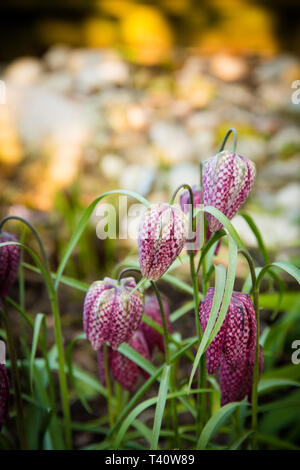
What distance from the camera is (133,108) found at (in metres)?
2.96

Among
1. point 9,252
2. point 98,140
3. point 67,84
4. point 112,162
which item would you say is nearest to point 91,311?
point 9,252

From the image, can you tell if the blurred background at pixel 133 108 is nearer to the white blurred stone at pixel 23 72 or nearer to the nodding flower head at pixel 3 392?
the white blurred stone at pixel 23 72

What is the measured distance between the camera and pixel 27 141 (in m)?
2.77

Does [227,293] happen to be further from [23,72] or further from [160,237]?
[23,72]

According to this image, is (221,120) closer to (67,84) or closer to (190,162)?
(190,162)

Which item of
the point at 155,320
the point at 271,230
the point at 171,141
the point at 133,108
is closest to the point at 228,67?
the point at 133,108

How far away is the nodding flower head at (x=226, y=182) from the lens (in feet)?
2.38

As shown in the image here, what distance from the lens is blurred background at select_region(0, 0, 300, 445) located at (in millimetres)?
2145

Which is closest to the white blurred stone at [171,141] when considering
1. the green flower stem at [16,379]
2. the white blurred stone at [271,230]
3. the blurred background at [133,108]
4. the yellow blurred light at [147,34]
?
the blurred background at [133,108]

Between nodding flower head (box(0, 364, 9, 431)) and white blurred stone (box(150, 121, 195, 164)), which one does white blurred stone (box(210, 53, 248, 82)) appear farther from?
nodding flower head (box(0, 364, 9, 431))

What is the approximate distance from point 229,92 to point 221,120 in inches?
13.4

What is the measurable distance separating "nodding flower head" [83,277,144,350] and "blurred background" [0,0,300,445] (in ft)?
3.09

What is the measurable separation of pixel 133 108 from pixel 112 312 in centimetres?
232

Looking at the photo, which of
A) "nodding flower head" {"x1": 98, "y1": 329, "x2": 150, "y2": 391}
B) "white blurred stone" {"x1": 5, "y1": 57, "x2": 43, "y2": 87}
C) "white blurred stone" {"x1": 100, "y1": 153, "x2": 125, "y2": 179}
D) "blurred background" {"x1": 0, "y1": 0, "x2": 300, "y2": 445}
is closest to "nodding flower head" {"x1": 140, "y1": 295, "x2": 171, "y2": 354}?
"nodding flower head" {"x1": 98, "y1": 329, "x2": 150, "y2": 391}
